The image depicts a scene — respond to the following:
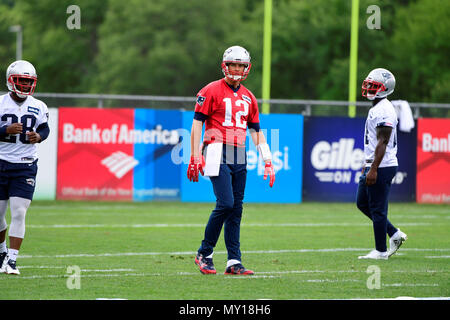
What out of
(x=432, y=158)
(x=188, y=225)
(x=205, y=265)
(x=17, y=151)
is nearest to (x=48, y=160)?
(x=188, y=225)

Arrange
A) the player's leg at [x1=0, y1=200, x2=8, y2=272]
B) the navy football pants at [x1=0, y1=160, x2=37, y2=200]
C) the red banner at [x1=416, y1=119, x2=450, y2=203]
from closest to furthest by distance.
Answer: the navy football pants at [x1=0, y1=160, x2=37, y2=200] → the player's leg at [x1=0, y1=200, x2=8, y2=272] → the red banner at [x1=416, y1=119, x2=450, y2=203]

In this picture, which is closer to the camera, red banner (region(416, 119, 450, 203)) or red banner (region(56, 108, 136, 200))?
red banner (region(56, 108, 136, 200))

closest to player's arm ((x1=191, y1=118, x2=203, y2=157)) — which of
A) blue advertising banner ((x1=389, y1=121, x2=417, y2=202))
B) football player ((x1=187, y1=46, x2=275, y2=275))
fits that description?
football player ((x1=187, y1=46, x2=275, y2=275))

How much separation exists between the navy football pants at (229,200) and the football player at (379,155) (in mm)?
2016

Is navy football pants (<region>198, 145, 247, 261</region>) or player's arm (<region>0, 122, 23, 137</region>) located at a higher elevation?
player's arm (<region>0, 122, 23, 137</region>)

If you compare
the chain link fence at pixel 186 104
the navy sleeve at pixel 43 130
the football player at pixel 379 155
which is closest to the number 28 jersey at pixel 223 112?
the navy sleeve at pixel 43 130

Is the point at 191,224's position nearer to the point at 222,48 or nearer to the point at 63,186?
the point at 63,186

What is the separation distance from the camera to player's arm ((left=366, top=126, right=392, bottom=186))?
10.1m

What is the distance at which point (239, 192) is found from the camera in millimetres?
8797

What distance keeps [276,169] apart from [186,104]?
240cm

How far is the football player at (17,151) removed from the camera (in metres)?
8.58

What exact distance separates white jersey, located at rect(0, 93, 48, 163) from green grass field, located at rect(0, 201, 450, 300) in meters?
1.17

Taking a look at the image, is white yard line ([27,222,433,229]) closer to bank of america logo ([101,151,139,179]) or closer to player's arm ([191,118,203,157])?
bank of america logo ([101,151,139,179])

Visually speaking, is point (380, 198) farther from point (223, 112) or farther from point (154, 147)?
point (154, 147)
